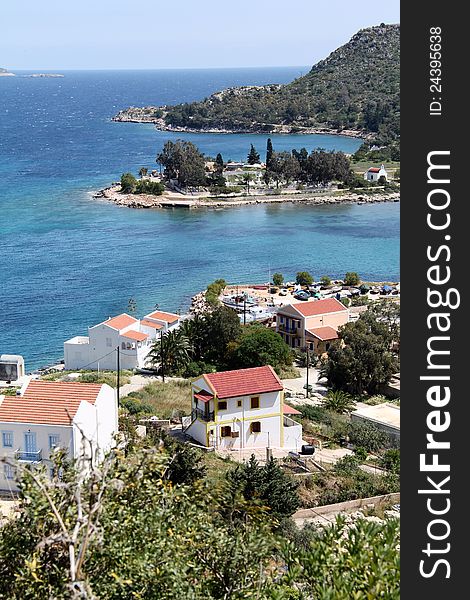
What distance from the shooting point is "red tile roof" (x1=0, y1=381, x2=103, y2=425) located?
17.1 m

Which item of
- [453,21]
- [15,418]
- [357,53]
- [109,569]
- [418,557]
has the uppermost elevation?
[357,53]

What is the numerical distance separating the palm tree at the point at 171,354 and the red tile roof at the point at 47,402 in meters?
10.9

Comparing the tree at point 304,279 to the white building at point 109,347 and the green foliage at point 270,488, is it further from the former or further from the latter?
the green foliage at point 270,488

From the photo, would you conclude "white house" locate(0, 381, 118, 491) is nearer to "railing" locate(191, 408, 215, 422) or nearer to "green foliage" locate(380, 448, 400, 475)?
"railing" locate(191, 408, 215, 422)

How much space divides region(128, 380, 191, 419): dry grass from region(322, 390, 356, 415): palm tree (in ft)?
13.2

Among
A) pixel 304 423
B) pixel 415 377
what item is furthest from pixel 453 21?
pixel 304 423

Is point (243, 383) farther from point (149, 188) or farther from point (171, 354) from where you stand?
point (149, 188)

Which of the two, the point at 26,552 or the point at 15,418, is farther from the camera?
the point at 15,418

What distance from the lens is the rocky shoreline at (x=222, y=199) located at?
68.2m

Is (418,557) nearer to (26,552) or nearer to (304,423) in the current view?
(26,552)

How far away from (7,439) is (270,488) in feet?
17.3

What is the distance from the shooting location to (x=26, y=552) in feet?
25.5

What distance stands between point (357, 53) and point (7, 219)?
11077cm

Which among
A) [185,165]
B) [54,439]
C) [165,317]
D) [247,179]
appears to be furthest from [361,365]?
[247,179]
